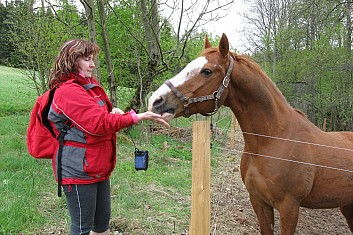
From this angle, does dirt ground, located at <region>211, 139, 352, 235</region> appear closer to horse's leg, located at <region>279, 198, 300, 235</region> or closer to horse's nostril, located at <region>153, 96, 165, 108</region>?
horse's leg, located at <region>279, 198, 300, 235</region>

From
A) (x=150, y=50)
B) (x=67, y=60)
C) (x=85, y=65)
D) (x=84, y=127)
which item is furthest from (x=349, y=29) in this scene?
(x=84, y=127)

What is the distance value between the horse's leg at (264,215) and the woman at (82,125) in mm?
1395

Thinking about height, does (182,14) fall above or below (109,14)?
below

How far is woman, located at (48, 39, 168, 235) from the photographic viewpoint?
1.96 metres

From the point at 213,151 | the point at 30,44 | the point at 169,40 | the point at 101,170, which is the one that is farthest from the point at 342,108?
the point at 101,170

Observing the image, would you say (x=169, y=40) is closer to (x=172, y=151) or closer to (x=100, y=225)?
(x=172, y=151)

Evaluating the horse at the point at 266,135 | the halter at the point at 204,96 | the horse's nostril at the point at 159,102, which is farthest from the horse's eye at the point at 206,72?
the horse's nostril at the point at 159,102

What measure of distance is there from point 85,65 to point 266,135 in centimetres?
159

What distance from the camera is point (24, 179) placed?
15.0 ft

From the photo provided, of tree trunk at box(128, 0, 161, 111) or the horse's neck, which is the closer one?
the horse's neck

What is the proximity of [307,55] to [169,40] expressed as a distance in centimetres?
560

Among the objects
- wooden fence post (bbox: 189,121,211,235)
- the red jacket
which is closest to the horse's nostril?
the red jacket

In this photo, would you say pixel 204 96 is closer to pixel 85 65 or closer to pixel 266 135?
pixel 266 135

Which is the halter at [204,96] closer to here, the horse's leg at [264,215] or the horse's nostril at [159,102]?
the horse's nostril at [159,102]
